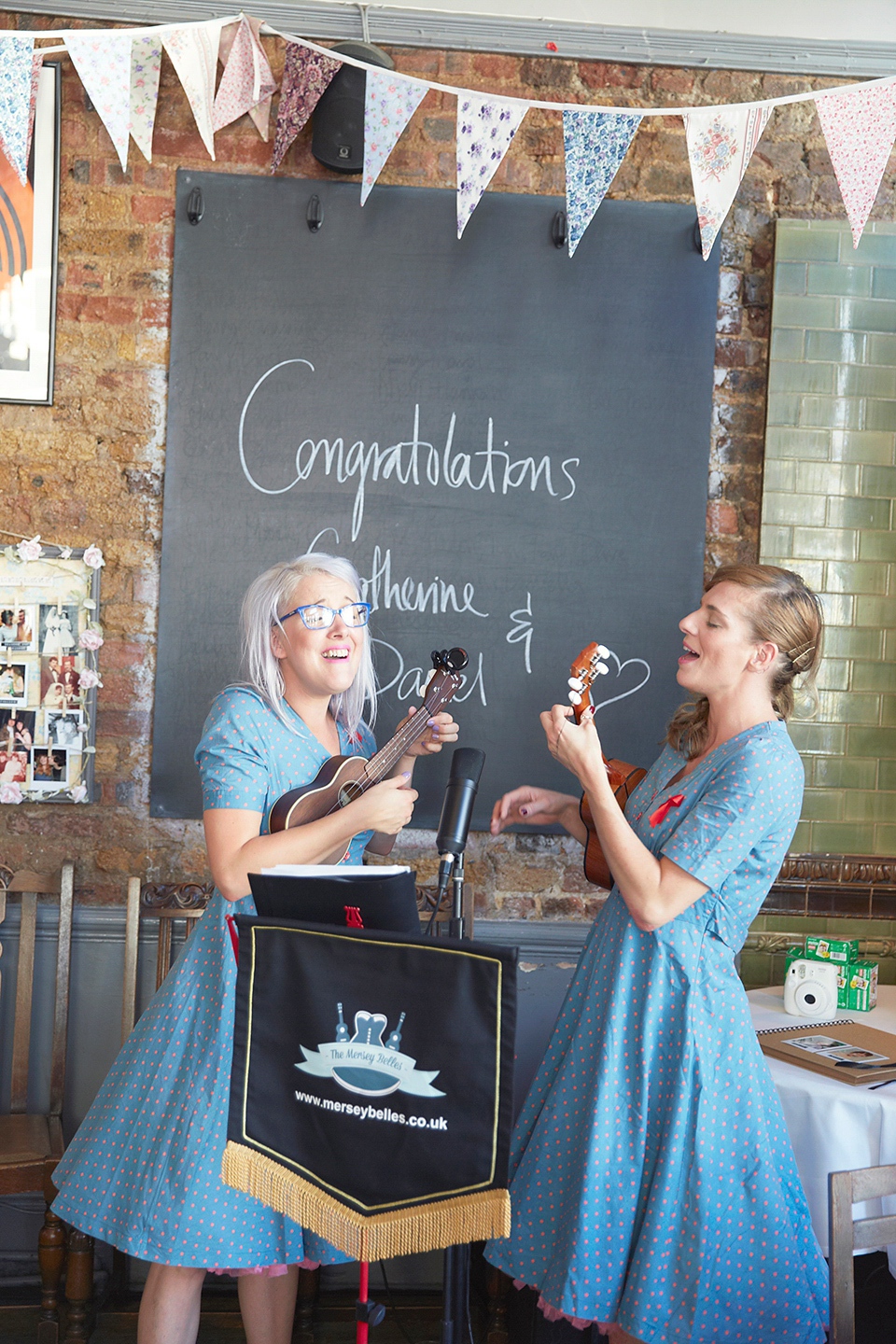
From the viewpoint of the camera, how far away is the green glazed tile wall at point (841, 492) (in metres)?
2.68

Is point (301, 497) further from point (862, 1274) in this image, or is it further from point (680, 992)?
point (862, 1274)

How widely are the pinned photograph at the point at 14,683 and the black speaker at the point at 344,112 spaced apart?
148cm

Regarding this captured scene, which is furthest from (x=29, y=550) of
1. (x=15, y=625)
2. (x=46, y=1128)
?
(x=46, y=1128)

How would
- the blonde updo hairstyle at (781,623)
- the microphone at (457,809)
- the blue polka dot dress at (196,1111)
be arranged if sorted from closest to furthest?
the microphone at (457,809) < the blue polka dot dress at (196,1111) < the blonde updo hairstyle at (781,623)

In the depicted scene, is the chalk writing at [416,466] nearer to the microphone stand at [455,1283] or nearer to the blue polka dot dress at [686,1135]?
the blue polka dot dress at [686,1135]

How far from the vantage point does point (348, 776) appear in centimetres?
194

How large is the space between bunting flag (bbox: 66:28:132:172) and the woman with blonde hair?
1661 millimetres

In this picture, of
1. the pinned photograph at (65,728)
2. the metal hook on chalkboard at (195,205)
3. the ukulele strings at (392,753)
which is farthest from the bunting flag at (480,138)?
the pinned photograph at (65,728)

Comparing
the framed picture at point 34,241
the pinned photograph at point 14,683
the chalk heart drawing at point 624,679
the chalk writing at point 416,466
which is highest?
the framed picture at point 34,241

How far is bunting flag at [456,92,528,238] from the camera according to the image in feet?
7.73

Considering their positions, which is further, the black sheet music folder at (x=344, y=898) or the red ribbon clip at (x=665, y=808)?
the red ribbon clip at (x=665, y=808)

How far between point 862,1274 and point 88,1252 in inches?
70.0

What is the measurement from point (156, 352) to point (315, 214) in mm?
532

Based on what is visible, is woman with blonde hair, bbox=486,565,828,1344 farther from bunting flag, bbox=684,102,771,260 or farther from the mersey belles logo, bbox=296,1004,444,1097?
bunting flag, bbox=684,102,771,260
